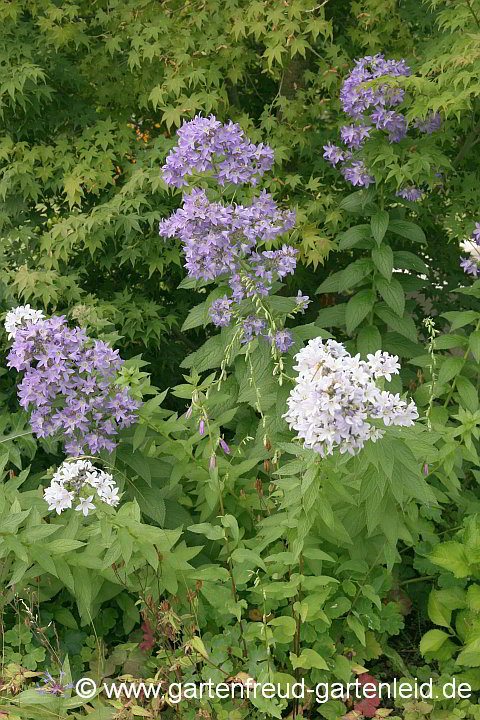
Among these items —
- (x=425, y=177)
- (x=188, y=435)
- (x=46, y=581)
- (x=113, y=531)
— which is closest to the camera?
(x=113, y=531)

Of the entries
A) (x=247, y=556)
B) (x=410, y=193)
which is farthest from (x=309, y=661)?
(x=410, y=193)

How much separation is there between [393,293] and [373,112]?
1021 mm

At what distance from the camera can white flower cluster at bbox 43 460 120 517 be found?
2684mm

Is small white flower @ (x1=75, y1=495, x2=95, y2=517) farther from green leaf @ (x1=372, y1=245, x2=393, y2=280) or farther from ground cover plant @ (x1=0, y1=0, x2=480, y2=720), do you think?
green leaf @ (x1=372, y1=245, x2=393, y2=280)

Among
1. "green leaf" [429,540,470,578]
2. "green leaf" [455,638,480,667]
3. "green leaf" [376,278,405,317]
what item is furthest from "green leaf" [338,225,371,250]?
"green leaf" [455,638,480,667]

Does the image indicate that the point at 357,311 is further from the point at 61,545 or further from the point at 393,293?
the point at 61,545

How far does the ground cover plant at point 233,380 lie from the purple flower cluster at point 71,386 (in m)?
0.01

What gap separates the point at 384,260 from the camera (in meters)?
4.11

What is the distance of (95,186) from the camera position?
460 centimetres

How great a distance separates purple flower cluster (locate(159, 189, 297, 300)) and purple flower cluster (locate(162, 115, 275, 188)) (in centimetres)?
12

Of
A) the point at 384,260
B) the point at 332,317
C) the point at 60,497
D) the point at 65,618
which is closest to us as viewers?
the point at 60,497

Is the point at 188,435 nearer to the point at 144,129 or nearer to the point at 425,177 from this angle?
the point at 425,177

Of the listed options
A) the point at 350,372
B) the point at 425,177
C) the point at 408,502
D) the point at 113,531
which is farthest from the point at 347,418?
the point at 425,177

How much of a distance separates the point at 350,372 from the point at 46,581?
5.29 feet
